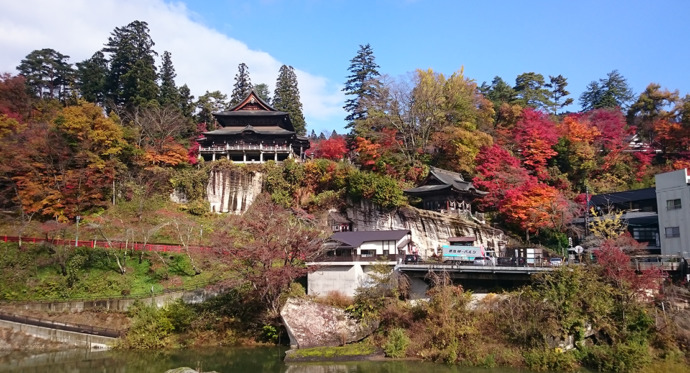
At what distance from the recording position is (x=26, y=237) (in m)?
30.8

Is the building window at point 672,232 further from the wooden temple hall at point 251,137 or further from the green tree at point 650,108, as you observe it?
the wooden temple hall at point 251,137

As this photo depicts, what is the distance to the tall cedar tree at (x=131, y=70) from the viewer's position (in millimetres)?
50062

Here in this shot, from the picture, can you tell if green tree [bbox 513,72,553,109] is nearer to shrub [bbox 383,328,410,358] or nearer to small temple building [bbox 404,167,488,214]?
small temple building [bbox 404,167,488,214]

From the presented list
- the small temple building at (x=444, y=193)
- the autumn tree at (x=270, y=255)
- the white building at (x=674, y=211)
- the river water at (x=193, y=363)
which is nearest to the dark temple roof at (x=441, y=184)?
the small temple building at (x=444, y=193)

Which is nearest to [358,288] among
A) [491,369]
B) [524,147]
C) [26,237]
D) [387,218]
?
[491,369]

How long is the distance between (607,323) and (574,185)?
20407 mm

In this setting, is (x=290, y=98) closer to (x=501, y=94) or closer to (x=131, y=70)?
(x=131, y=70)

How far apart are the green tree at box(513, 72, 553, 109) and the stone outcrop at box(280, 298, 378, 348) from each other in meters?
39.0

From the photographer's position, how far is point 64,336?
77.9ft

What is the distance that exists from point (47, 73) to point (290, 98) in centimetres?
3208

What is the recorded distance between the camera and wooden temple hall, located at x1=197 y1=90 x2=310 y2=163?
45.6 metres

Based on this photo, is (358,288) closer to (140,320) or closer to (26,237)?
(140,320)

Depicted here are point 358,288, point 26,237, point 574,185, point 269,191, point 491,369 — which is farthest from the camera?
point 269,191

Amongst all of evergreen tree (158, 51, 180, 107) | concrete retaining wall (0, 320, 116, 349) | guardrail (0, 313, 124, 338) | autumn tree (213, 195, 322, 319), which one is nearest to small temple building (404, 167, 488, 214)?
autumn tree (213, 195, 322, 319)
